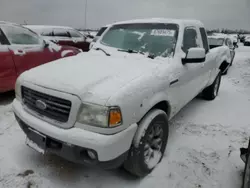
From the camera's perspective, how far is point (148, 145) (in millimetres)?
2297

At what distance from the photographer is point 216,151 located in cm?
291

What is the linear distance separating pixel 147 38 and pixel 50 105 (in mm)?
1743

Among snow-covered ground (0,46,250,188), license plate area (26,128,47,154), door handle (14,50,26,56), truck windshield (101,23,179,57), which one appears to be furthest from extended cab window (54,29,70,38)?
license plate area (26,128,47,154)

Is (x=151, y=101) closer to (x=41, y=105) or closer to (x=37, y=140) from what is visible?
(x=41, y=105)

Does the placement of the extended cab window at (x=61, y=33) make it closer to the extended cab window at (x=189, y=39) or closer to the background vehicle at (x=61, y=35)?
the background vehicle at (x=61, y=35)

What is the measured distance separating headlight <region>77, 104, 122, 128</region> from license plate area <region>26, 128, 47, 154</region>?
0.48 m

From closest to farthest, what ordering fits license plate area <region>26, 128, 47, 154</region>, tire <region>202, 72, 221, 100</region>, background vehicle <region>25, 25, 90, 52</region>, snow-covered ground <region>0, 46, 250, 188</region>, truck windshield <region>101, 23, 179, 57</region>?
license plate area <region>26, 128, 47, 154</region> → snow-covered ground <region>0, 46, 250, 188</region> → truck windshield <region>101, 23, 179, 57</region> → tire <region>202, 72, 221, 100</region> → background vehicle <region>25, 25, 90, 52</region>

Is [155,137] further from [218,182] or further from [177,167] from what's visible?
[218,182]

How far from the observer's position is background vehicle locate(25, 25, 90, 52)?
9.03 meters

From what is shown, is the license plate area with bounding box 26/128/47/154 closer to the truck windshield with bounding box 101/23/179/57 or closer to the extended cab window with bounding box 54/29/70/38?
the truck windshield with bounding box 101/23/179/57

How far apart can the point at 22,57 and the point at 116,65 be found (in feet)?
9.35

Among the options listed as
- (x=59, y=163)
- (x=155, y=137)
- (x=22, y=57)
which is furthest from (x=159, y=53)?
(x=22, y=57)

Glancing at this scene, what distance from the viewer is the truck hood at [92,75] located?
184 cm

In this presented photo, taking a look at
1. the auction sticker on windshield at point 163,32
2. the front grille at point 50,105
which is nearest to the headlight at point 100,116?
the front grille at point 50,105
